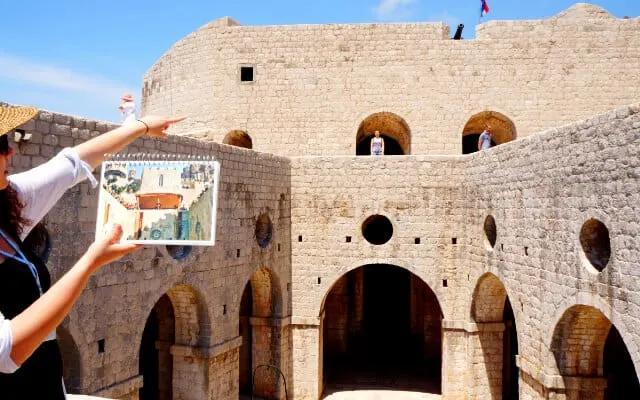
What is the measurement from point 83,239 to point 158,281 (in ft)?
6.78

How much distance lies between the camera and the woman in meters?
1.87

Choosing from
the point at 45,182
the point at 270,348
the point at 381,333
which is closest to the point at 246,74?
the point at 270,348

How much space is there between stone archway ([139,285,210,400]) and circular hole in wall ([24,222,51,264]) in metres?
3.75

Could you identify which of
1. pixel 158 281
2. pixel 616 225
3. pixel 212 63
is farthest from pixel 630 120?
pixel 212 63

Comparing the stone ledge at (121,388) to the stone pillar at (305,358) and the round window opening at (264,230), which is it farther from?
the stone pillar at (305,358)

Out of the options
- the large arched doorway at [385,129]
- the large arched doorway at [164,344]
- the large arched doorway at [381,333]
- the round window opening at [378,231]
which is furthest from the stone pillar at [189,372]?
the large arched doorway at [385,129]

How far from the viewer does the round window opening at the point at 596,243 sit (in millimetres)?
8891

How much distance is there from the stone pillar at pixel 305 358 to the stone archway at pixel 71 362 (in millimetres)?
7235

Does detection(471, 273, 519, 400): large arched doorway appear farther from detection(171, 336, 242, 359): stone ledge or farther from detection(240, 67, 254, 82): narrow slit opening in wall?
detection(240, 67, 254, 82): narrow slit opening in wall

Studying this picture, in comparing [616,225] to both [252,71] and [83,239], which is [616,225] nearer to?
[83,239]

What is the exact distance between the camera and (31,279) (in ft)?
7.19

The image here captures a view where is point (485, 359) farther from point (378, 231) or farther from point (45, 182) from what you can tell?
point (45, 182)

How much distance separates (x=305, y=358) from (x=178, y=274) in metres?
5.68

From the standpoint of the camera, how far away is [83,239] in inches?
326
